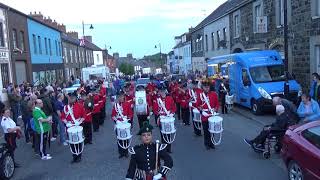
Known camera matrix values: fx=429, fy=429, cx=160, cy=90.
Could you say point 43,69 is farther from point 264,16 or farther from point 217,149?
point 217,149

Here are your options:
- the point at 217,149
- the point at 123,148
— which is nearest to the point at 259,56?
the point at 217,149

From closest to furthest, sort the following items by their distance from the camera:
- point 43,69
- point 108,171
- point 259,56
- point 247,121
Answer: point 108,171 → point 247,121 → point 259,56 → point 43,69

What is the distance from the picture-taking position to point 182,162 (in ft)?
34.1

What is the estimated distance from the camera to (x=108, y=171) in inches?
393

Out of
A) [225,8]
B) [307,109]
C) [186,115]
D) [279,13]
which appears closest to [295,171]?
[307,109]

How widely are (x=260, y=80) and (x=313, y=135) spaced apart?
11285 mm

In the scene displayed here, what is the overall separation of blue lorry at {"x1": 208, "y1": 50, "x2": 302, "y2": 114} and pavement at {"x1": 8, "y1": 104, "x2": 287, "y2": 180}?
10.9 ft

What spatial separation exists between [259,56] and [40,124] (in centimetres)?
1101

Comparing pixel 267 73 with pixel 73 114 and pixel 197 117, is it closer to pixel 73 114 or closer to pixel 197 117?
pixel 197 117

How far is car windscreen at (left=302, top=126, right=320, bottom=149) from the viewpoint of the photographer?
23.3ft

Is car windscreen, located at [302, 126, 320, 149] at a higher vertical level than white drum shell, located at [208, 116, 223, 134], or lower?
higher

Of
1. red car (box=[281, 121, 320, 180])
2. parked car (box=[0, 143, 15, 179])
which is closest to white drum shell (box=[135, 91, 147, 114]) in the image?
parked car (box=[0, 143, 15, 179])

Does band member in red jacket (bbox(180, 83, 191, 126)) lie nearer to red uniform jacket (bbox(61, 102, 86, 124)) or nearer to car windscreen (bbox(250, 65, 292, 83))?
car windscreen (bbox(250, 65, 292, 83))

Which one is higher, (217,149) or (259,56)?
(259,56)
